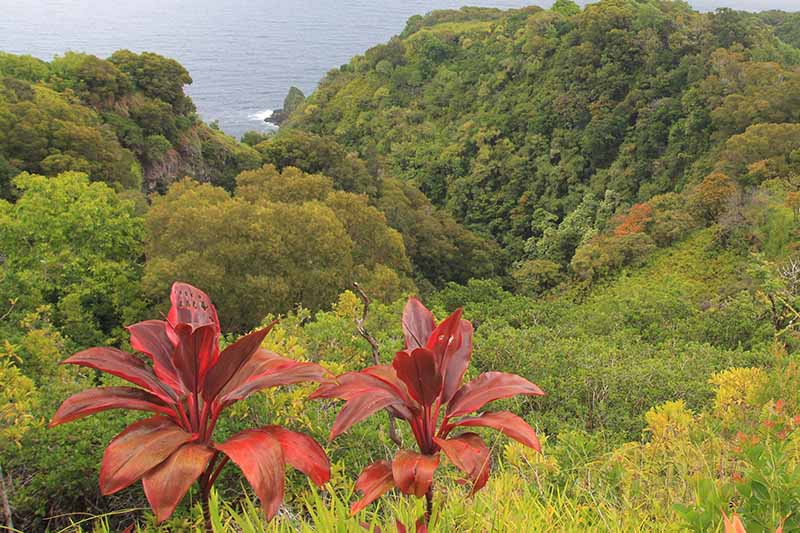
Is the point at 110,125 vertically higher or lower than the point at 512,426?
lower

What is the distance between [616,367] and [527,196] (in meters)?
22.4

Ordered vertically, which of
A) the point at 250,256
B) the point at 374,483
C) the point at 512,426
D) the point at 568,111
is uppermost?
the point at 512,426

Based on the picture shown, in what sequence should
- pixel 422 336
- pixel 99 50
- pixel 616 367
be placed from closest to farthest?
pixel 422 336
pixel 616 367
pixel 99 50

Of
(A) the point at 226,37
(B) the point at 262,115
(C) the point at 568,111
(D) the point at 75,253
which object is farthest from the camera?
(A) the point at 226,37

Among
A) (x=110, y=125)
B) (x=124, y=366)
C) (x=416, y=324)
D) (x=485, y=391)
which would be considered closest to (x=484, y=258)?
(x=110, y=125)

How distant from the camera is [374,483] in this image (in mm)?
1369

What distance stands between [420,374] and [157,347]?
1.96ft

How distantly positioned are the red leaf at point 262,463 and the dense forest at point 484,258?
0.69 feet

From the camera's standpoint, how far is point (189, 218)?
10.4 m

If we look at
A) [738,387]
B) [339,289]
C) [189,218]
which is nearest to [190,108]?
[189,218]

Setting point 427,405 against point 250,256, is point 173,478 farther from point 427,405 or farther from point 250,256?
point 250,256

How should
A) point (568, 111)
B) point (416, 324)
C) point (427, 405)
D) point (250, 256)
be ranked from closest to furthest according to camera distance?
1. point (427, 405)
2. point (416, 324)
3. point (250, 256)
4. point (568, 111)

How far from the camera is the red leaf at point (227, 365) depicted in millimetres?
1283

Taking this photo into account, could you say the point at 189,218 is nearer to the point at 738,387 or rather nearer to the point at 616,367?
the point at 616,367
